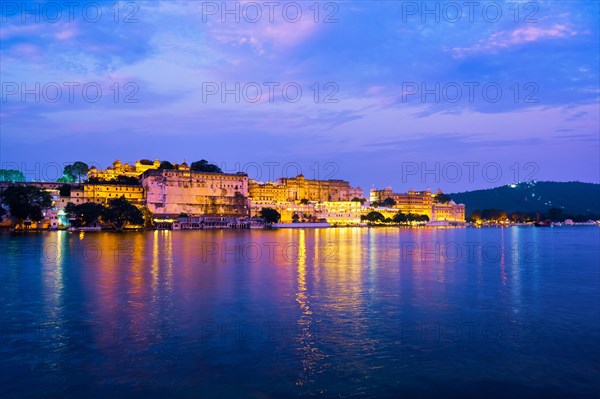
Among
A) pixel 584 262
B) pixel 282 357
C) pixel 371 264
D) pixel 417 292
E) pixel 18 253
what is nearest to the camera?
pixel 282 357

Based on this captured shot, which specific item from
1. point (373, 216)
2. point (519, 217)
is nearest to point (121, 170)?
point (373, 216)

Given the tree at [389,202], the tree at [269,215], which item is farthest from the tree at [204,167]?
the tree at [389,202]

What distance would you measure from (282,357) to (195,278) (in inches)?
473

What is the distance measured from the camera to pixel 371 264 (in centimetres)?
2772

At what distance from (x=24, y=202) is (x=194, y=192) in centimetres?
3953

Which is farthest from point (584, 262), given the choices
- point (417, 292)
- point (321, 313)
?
point (321, 313)

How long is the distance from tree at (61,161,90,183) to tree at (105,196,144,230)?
116ft

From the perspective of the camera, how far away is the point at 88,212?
7344 cm

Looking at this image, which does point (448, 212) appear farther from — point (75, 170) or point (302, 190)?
point (75, 170)

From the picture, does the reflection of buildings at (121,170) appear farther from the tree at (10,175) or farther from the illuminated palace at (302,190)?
the illuminated palace at (302,190)

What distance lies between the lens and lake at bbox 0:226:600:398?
8477mm

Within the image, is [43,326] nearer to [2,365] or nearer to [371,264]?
[2,365]

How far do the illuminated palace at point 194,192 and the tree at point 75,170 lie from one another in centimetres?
1476

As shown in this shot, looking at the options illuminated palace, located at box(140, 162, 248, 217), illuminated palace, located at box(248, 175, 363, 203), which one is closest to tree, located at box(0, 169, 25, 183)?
illuminated palace, located at box(140, 162, 248, 217)
